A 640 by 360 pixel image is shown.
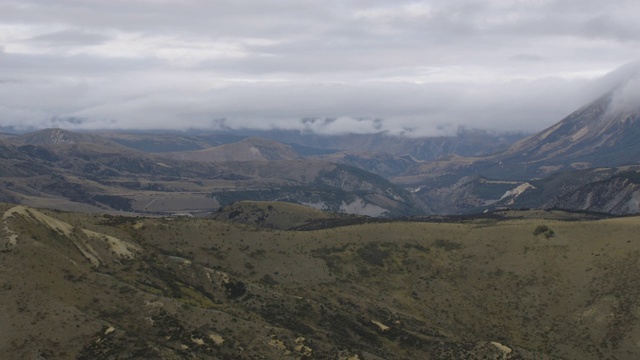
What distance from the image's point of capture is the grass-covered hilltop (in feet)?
329

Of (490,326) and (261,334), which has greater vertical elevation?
(261,334)

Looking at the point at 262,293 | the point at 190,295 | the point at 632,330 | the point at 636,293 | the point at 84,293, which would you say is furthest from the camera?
the point at 636,293

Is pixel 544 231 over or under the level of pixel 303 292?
over

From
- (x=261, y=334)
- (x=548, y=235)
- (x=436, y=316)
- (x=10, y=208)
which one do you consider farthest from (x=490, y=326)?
(x=10, y=208)

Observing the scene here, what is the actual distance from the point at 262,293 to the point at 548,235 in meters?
97.1

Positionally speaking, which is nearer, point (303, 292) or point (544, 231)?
point (303, 292)

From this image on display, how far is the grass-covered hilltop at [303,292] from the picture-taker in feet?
329

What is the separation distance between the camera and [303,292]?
15138cm

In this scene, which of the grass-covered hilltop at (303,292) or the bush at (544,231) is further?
the bush at (544,231)

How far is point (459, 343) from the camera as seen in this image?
135875 millimetres

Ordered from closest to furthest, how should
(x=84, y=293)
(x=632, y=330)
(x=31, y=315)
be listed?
(x=31, y=315) < (x=84, y=293) < (x=632, y=330)

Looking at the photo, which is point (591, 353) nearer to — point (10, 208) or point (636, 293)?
point (636, 293)

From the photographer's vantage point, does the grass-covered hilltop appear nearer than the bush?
Yes

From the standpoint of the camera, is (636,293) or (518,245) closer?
(636,293)
